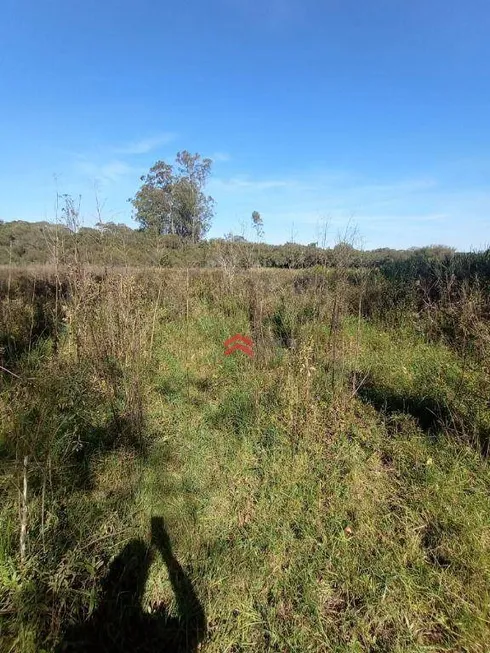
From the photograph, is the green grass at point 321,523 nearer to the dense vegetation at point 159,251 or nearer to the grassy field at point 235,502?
the grassy field at point 235,502

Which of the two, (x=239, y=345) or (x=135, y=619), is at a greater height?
(x=239, y=345)

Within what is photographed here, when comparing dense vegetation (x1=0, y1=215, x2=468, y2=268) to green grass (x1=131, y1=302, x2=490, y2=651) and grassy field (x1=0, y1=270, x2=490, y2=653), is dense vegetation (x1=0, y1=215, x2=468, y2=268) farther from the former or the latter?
green grass (x1=131, y1=302, x2=490, y2=651)

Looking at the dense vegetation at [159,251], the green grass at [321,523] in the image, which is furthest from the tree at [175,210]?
the green grass at [321,523]

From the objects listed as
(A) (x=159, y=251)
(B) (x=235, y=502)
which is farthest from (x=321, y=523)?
(A) (x=159, y=251)

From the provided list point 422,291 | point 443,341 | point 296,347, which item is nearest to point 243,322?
point 296,347

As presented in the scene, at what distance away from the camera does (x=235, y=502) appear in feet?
7.41

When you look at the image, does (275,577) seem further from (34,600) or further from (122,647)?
(34,600)

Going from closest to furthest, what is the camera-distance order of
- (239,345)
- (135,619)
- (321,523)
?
(135,619) < (321,523) < (239,345)

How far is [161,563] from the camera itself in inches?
72.4

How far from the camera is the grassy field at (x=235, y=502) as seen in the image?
158 cm

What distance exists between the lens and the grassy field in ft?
5.18

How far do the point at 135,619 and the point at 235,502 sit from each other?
811mm

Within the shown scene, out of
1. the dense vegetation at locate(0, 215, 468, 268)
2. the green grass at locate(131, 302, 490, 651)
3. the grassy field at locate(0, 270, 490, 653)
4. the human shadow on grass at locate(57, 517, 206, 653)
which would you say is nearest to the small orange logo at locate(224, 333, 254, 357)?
the grassy field at locate(0, 270, 490, 653)

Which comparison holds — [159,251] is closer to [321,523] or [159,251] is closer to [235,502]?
[235,502]
